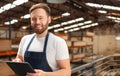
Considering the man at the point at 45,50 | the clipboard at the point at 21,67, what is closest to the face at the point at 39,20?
the man at the point at 45,50

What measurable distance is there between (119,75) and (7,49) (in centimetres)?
604

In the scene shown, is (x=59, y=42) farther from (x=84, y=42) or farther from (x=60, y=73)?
(x=84, y=42)

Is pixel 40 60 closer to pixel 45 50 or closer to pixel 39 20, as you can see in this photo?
pixel 45 50

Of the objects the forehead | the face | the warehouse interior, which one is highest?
the forehead

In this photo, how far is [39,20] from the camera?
4.49 feet

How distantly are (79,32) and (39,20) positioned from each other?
33.1ft

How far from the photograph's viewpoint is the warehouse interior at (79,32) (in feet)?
20.0

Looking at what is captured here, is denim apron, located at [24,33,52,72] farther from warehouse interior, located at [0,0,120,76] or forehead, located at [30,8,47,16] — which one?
warehouse interior, located at [0,0,120,76]

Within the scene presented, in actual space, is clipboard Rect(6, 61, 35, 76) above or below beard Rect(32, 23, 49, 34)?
below

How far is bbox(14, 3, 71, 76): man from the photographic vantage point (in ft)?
4.49

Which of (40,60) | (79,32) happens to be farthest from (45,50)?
(79,32)

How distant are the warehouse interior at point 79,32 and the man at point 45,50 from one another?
1311mm

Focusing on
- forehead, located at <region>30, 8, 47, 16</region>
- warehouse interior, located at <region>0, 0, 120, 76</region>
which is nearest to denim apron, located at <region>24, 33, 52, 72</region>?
forehead, located at <region>30, 8, 47, 16</region>

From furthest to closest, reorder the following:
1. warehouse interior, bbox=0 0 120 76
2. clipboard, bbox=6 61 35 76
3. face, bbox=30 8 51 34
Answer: warehouse interior, bbox=0 0 120 76
face, bbox=30 8 51 34
clipboard, bbox=6 61 35 76
